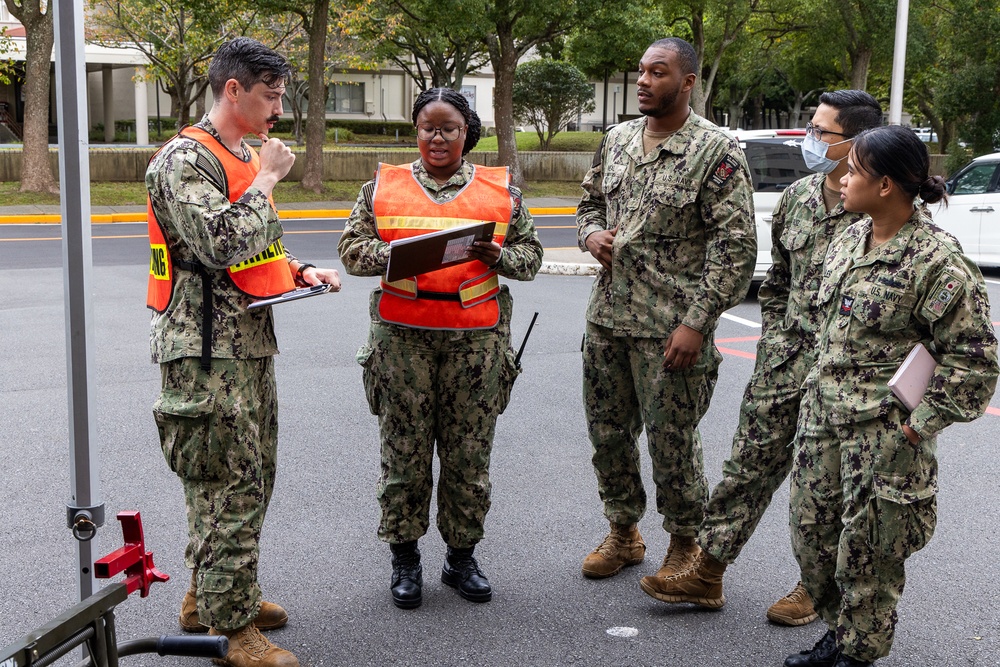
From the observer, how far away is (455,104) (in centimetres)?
383

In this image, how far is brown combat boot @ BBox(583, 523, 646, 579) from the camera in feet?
13.8

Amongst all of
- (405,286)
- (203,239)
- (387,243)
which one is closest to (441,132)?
(387,243)

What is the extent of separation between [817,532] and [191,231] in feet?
7.22

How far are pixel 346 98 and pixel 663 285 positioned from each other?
50.9m

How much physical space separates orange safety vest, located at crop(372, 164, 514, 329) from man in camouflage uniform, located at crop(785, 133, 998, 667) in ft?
4.11

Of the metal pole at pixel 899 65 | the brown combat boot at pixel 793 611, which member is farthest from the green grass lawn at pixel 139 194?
the brown combat boot at pixel 793 611

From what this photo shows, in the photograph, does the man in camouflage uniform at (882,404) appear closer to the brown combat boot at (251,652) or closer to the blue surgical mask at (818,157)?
the blue surgical mask at (818,157)

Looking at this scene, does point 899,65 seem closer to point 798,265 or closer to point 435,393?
point 798,265

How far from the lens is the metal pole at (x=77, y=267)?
2508 mm

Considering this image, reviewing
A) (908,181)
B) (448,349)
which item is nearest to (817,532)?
(908,181)

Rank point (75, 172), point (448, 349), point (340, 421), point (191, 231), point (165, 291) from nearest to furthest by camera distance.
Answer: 1. point (75, 172)
2. point (191, 231)
3. point (165, 291)
4. point (448, 349)
5. point (340, 421)

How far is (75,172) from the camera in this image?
8.38 ft

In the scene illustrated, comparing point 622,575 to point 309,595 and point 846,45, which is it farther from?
point 846,45

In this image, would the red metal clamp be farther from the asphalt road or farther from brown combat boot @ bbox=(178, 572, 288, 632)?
brown combat boot @ bbox=(178, 572, 288, 632)
